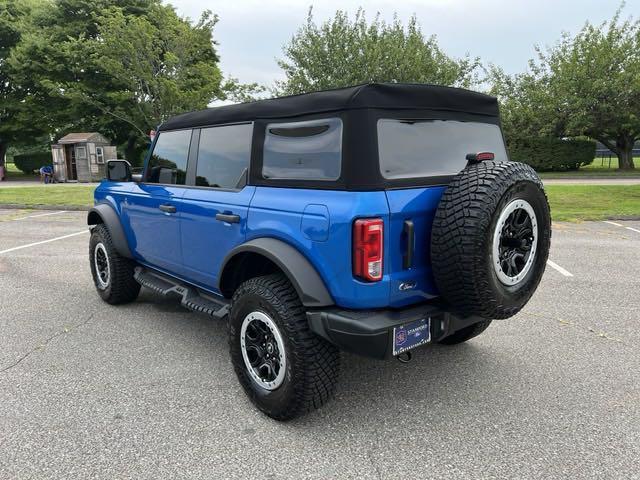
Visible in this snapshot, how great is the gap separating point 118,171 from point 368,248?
3122 millimetres

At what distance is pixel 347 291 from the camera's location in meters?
2.46

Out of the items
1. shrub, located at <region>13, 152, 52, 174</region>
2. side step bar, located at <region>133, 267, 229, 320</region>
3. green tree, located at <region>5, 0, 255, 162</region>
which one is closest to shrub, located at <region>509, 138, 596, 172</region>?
green tree, located at <region>5, 0, 255, 162</region>

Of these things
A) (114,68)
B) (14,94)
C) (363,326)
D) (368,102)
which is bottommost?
(363,326)

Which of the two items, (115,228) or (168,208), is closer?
(168,208)

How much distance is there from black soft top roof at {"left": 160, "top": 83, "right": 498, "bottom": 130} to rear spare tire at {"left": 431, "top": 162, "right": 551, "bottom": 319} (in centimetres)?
51

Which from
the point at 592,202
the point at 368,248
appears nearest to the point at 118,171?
the point at 368,248

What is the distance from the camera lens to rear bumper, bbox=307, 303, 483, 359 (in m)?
2.41

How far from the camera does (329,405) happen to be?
297 cm

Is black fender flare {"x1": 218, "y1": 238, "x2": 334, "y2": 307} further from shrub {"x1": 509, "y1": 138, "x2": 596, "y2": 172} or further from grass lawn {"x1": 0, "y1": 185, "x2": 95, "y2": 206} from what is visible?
shrub {"x1": 509, "y1": 138, "x2": 596, "y2": 172}

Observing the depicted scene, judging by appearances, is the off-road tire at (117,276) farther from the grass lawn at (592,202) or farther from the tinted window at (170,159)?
the grass lawn at (592,202)

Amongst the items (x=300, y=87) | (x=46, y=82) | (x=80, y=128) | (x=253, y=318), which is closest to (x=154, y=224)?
(x=253, y=318)

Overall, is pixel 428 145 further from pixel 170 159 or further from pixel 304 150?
pixel 170 159

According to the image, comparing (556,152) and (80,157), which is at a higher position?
(80,157)

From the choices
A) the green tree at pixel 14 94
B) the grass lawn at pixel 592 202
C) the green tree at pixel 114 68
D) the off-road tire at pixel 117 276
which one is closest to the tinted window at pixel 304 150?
the off-road tire at pixel 117 276
